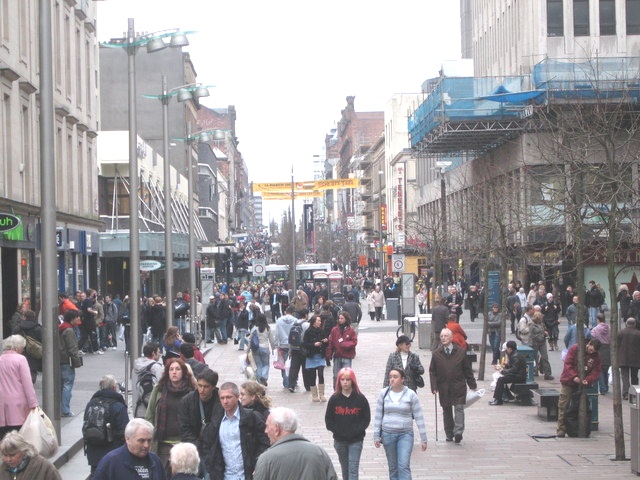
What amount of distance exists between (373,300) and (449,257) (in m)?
3.79

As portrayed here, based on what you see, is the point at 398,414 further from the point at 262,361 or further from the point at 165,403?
the point at 262,361

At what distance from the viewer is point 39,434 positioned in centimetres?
1120

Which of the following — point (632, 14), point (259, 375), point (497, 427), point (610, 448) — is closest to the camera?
point (610, 448)

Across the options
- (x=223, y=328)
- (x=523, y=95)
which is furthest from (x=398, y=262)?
(x=523, y=95)

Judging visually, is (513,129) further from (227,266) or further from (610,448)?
(610,448)

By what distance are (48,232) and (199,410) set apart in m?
5.95

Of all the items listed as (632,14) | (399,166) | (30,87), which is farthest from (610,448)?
(399,166)

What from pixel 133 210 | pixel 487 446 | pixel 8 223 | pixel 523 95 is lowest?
pixel 487 446

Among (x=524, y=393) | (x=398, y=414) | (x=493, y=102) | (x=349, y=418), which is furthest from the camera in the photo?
(x=493, y=102)

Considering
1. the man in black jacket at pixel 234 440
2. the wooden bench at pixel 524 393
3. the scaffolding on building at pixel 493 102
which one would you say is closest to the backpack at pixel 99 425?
the man in black jacket at pixel 234 440

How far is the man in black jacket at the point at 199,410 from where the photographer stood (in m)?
10.1

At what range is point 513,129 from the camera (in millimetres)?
53250

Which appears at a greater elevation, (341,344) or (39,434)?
(341,344)

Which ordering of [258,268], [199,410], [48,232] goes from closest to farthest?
[199,410], [48,232], [258,268]
